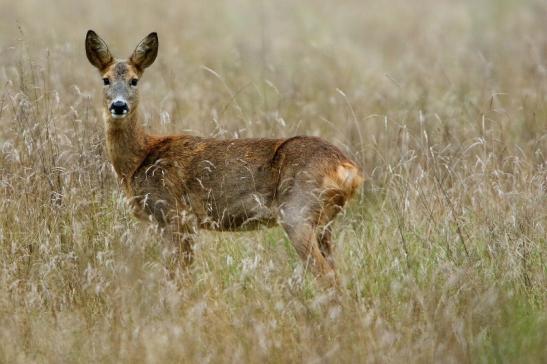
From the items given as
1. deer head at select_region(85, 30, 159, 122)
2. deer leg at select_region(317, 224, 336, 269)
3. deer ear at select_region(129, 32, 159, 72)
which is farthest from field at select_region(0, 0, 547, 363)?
deer ear at select_region(129, 32, 159, 72)

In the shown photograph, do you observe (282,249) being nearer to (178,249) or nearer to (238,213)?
(238,213)

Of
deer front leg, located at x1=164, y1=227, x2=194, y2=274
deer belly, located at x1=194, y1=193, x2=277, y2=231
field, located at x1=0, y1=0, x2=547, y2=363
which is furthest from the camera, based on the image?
deer belly, located at x1=194, y1=193, x2=277, y2=231

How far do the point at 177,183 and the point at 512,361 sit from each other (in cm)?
256

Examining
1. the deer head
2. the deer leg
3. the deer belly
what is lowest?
the deer leg

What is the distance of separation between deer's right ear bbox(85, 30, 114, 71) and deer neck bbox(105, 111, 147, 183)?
1.19 ft

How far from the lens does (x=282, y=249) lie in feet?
19.7

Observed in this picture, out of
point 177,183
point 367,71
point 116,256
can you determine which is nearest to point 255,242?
point 177,183

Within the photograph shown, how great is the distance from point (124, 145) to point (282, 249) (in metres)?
1.36

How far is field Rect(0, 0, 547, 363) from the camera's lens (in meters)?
4.80

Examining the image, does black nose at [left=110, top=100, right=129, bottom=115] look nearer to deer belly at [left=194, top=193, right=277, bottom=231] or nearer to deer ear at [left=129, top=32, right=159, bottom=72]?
deer ear at [left=129, top=32, right=159, bottom=72]

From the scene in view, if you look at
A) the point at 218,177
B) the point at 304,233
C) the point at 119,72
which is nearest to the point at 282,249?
the point at 304,233

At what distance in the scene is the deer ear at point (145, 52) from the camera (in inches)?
272

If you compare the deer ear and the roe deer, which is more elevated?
the deer ear

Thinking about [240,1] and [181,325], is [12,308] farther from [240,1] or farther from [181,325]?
[240,1]
